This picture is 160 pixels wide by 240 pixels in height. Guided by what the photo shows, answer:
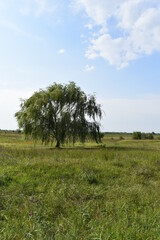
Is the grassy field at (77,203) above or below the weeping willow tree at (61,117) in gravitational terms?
below

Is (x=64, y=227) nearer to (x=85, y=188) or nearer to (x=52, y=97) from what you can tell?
(x=85, y=188)

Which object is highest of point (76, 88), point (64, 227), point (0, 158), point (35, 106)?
point (76, 88)

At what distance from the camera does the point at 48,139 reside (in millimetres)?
28078

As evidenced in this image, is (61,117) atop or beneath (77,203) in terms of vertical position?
atop

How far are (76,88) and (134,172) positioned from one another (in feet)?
69.0

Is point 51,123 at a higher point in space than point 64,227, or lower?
higher

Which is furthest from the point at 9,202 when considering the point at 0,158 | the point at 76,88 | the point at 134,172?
the point at 76,88

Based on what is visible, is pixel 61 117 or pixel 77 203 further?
pixel 61 117

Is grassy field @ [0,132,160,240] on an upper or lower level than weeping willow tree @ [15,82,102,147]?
lower

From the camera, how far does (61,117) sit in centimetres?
2723

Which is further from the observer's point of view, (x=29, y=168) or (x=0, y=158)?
(x=0, y=158)

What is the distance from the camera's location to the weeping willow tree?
26906 mm

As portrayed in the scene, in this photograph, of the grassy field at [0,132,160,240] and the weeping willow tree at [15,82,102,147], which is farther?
the weeping willow tree at [15,82,102,147]

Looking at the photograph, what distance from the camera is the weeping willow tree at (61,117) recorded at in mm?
26906
